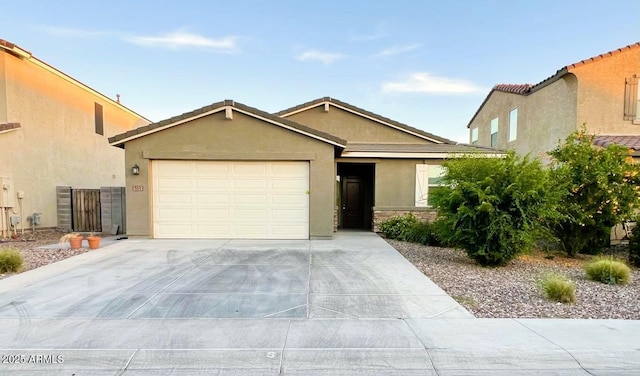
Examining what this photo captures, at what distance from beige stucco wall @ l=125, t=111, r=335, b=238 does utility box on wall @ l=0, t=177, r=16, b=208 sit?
13.8 ft

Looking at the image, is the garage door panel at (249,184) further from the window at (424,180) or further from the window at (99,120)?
the window at (99,120)

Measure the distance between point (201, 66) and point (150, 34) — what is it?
2.58 metres

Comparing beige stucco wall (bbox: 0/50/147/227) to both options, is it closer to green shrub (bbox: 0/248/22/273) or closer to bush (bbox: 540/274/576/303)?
green shrub (bbox: 0/248/22/273)

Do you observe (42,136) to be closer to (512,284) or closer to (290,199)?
(290,199)

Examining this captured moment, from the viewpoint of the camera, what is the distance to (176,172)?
392 inches

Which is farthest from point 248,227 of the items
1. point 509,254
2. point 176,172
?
point 509,254

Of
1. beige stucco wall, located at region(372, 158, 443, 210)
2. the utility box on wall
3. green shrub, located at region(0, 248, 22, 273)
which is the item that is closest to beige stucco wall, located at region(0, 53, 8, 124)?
the utility box on wall

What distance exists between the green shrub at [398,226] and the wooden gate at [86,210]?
10.5 meters

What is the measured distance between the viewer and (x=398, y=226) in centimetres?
1090

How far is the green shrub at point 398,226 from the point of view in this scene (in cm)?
1059

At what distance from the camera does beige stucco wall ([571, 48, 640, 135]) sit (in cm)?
1124

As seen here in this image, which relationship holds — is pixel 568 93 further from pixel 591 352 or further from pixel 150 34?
pixel 150 34

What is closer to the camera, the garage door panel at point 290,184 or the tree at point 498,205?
the tree at point 498,205

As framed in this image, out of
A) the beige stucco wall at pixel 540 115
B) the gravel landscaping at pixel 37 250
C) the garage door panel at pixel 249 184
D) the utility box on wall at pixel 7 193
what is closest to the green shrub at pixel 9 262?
the gravel landscaping at pixel 37 250
